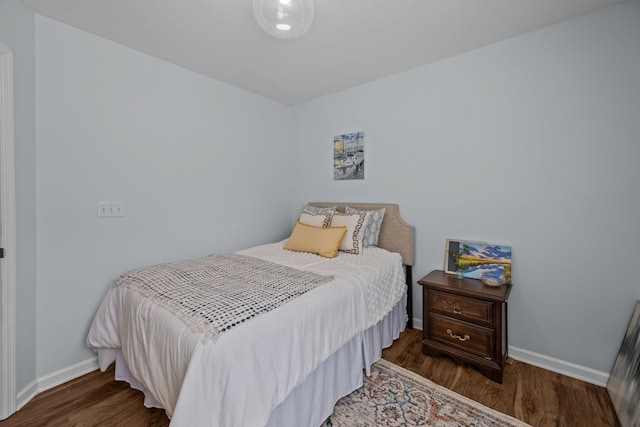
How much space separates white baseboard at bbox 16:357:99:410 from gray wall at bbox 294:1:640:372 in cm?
275

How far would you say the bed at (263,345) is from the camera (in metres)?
1.05

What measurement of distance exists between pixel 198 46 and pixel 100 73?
2.43 feet

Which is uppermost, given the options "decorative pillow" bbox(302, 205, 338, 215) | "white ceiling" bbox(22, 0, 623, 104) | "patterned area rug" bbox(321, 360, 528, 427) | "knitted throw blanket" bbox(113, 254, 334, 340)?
"white ceiling" bbox(22, 0, 623, 104)

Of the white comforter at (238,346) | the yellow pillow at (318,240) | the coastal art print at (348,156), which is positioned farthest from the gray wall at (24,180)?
the coastal art print at (348,156)

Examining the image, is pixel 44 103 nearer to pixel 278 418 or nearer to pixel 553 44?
pixel 278 418

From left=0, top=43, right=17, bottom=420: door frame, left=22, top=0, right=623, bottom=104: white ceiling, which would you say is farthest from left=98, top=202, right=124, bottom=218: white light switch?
left=22, top=0, right=623, bottom=104: white ceiling

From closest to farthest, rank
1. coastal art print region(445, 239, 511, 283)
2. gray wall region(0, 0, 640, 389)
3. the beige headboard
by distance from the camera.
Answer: gray wall region(0, 0, 640, 389) → coastal art print region(445, 239, 511, 283) → the beige headboard

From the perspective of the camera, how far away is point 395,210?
2.68 m

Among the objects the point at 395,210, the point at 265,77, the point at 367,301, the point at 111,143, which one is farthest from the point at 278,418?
the point at 265,77

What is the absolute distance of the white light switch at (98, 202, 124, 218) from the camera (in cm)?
200

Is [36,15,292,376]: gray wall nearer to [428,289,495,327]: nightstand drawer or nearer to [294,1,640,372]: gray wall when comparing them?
[294,1,640,372]: gray wall

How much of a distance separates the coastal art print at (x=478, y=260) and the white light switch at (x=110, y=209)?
108 inches

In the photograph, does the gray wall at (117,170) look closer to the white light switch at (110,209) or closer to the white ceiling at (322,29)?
the white light switch at (110,209)

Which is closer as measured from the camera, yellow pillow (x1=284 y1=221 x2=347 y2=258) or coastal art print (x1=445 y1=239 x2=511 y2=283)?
coastal art print (x1=445 y1=239 x2=511 y2=283)
